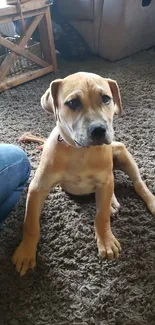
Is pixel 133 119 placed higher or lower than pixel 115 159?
lower

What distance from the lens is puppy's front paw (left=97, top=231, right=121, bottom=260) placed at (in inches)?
42.9

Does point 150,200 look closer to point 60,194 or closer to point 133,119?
point 60,194

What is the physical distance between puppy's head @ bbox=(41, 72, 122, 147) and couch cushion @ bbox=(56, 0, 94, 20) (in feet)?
5.57

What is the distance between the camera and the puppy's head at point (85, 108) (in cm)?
96

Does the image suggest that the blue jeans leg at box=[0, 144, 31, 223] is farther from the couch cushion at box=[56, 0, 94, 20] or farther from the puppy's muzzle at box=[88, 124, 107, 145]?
the couch cushion at box=[56, 0, 94, 20]

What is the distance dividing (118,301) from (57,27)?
226 centimetres

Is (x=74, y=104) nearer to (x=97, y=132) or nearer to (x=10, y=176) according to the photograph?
(x=97, y=132)

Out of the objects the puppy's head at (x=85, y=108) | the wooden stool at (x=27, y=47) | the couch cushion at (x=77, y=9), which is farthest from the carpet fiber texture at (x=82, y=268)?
the couch cushion at (x=77, y=9)

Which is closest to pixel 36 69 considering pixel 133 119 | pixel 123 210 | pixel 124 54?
pixel 124 54

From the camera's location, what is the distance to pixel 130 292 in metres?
0.99

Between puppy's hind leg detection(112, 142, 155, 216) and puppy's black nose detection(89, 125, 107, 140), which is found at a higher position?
puppy's black nose detection(89, 125, 107, 140)

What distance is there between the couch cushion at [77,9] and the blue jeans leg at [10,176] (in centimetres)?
171

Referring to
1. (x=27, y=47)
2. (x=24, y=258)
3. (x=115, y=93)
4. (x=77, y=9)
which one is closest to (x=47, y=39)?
(x=27, y=47)

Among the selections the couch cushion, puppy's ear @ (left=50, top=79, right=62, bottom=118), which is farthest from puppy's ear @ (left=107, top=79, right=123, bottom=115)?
the couch cushion
